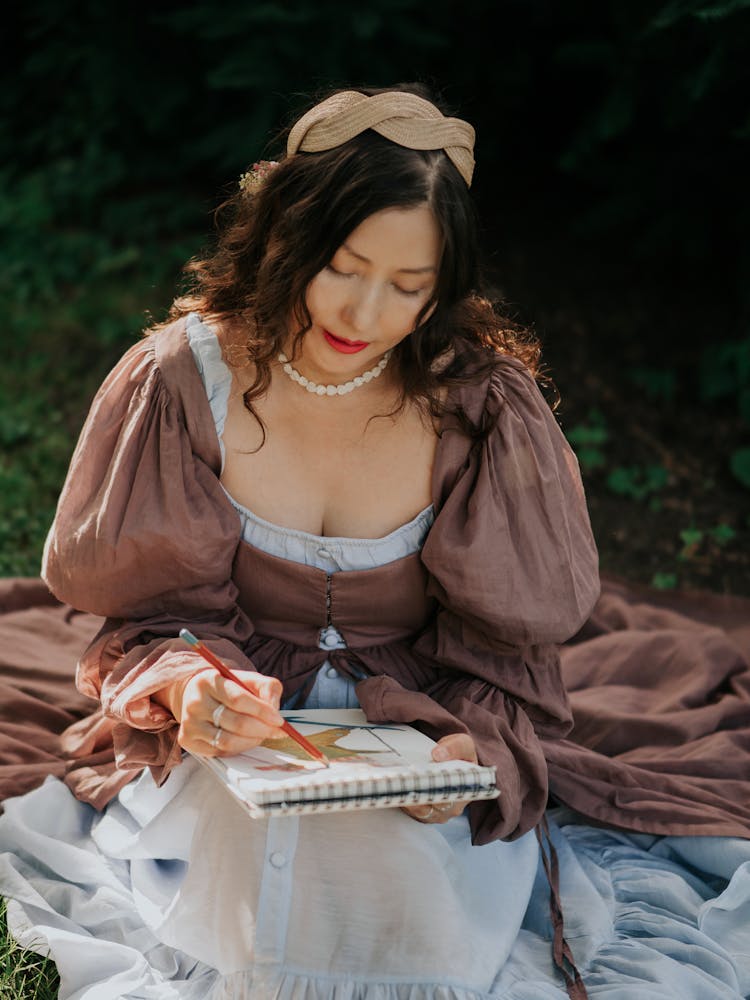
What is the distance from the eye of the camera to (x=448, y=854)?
1.99 meters

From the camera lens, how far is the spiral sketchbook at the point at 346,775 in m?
1.68

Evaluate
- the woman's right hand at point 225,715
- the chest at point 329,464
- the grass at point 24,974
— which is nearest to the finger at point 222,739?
the woman's right hand at point 225,715

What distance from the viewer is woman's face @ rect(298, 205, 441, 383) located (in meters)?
1.87

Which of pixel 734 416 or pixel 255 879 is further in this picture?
pixel 734 416

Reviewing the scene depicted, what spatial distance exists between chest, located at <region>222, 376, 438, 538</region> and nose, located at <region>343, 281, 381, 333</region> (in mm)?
274

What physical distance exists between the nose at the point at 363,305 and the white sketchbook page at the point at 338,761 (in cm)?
63

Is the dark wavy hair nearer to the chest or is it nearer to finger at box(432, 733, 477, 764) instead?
the chest

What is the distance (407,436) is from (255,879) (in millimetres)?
776

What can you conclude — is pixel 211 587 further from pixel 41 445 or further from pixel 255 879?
pixel 41 445

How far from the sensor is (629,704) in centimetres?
276

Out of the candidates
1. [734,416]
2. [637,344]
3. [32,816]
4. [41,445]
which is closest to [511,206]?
[637,344]

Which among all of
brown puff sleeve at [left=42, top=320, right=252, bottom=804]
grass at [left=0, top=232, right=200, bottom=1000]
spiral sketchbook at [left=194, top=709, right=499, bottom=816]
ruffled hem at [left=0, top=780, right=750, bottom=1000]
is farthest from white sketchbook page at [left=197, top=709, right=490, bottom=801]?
grass at [left=0, top=232, right=200, bottom=1000]

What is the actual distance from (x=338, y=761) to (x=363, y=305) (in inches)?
26.9

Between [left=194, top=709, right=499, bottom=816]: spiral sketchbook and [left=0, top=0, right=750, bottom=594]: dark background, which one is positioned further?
[left=0, top=0, right=750, bottom=594]: dark background
